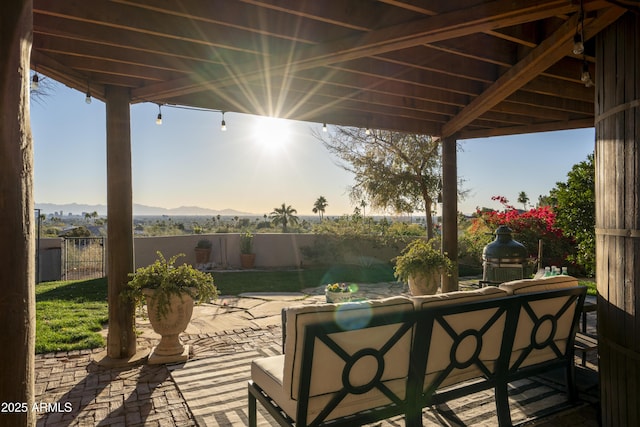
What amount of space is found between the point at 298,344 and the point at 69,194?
4589cm

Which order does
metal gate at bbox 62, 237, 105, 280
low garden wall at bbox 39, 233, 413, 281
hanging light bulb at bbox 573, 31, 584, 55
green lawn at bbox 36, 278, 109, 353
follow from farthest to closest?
low garden wall at bbox 39, 233, 413, 281, metal gate at bbox 62, 237, 105, 280, green lawn at bbox 36, 278, 109, 353, hanging light bulb at bbox 573, 31, 584, 55

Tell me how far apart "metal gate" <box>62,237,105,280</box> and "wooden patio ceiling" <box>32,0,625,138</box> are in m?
6.75

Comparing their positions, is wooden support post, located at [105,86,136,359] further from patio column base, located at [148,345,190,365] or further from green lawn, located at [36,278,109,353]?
green lawn, located at [36,278,109,353]

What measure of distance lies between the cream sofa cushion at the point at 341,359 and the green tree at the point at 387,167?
940 centimetres

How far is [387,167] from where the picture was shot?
11867mm

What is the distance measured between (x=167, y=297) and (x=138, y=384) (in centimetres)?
80

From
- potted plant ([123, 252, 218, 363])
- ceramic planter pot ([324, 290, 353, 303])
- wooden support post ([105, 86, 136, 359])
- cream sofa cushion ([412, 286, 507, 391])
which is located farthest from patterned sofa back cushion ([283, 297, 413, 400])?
wooden support post ([105, 86, 136, 359])

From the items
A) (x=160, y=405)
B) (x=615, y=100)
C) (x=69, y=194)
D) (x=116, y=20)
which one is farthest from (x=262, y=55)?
(x=69, y=194)

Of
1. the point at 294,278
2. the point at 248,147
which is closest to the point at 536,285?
the point at 294,278

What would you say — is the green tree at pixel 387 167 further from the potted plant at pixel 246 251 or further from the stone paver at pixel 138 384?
the stone paver at pixel 138 384

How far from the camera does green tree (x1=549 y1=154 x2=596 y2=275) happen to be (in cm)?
692

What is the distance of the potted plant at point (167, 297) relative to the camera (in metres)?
3.77

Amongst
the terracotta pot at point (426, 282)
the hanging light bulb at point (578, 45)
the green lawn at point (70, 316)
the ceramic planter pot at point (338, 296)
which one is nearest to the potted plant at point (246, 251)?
the green lawn at point (70, 316)

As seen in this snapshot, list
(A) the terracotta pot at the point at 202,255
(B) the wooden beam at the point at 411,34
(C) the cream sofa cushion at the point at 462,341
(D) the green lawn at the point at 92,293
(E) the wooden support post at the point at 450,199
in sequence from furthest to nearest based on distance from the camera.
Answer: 1. (A) the terracotta pot at the point at 202,255
2. (E) the wooden support post at the point at 450,199
3. (D) the green lawn at the point at 92,293
4. (B) the wooden beam at the point at 411,34
5. (C) the cream sofa cushion at the point at 462,341
